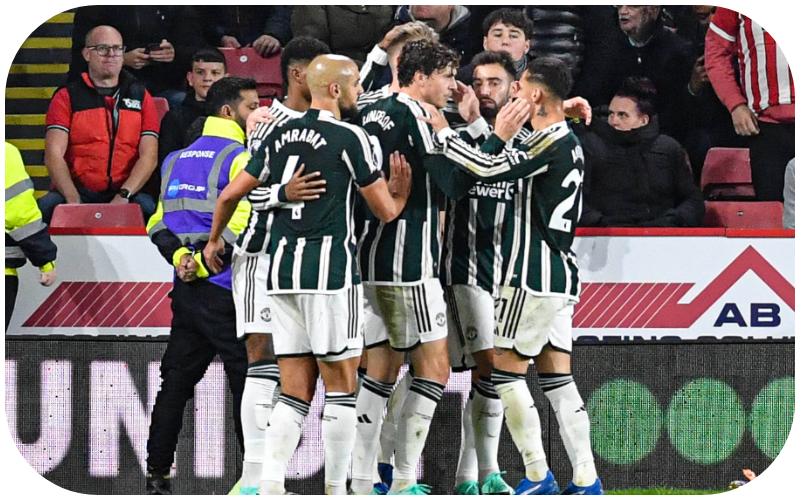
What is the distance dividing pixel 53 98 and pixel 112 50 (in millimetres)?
432

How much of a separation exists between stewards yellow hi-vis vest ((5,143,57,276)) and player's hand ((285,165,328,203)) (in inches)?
64.6

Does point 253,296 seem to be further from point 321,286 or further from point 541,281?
point 541,281

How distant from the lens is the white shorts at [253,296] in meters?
5.85

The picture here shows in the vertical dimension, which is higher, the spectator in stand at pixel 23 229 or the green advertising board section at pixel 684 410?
the spectator in stand at pixel 23 229

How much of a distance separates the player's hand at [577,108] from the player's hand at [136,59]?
2.39 meters

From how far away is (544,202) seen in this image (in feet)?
19.3

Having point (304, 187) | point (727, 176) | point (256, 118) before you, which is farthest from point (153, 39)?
point (727, 176)

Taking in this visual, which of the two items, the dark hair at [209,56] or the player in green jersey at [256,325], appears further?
the dark hair at [209,56]

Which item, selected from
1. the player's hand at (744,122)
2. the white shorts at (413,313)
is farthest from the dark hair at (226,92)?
the player's hand at (744,122)

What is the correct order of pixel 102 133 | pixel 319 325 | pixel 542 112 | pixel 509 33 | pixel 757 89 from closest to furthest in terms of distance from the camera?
pixel 319 325
pixel 542 112
pixel 509 33
pixel 102 133
pixel 757 89

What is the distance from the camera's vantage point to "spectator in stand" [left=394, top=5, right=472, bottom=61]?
252 inches

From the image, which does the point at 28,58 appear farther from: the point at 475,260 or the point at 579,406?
the point at 579,406

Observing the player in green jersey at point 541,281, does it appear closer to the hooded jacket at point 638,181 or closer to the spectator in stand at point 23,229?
the hooded jacket at point 638,181

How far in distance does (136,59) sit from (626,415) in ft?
11.2
